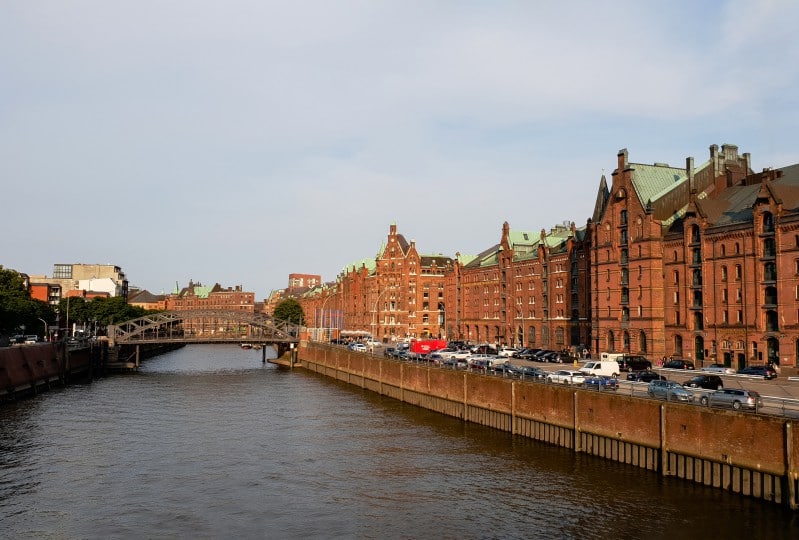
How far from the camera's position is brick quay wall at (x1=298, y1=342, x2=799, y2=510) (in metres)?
34.3

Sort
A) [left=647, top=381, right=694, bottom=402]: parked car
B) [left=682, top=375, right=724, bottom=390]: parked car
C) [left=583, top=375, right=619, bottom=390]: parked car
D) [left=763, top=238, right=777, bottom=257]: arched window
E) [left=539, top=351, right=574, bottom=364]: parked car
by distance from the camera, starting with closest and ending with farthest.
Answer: [left=647, top=381, right=694, bottom=402]: parked car
[left=583, top=375, right=619, bottom=390]: parked car
[left=682, top=375, right=724, bottom=390]: parked car
[left=763, top=238, right=777, bottom=257]: arched window
[left=539, top=351, right=574, bottom=364]: parked car

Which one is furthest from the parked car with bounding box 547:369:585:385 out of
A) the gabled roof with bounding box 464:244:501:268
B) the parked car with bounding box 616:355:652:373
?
the gabled roof with bounding box 464:244:501:268

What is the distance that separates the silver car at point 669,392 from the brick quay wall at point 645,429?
1.70 m

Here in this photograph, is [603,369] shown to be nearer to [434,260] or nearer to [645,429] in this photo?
[645,429]

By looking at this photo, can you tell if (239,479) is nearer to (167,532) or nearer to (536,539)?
(167,532)

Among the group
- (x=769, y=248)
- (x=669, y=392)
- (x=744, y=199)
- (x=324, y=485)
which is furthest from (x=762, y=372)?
(x=324, y=485)

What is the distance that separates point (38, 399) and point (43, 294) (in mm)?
133885

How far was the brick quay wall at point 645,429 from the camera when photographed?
34.3 meters

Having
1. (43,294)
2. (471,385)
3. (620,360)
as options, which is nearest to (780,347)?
(620,360)

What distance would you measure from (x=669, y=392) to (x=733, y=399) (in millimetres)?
3719

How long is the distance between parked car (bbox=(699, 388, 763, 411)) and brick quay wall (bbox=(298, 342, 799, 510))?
260 centimetres

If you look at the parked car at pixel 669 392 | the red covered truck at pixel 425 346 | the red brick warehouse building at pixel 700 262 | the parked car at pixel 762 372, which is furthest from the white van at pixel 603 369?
the red covered truck at pixel 425 346

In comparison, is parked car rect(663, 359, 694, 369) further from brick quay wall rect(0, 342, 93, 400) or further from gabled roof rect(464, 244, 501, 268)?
brick quay wall rect(0, 342, 93, 400)

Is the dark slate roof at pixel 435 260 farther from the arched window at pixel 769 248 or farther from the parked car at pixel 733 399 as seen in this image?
the parked car at pixel 733 399
